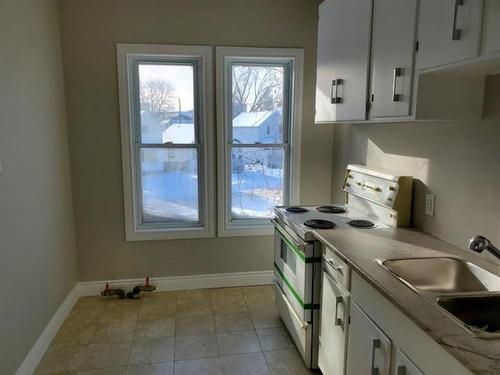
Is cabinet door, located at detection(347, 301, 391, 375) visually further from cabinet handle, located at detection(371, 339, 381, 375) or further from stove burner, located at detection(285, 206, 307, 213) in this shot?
stove burner, located at detection(285, 206, 307, 213)

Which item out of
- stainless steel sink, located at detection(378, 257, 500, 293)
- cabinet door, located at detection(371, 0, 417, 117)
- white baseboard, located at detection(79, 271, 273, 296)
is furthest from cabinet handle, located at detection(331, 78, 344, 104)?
white baseboard, located at detection(79, 271, 273, 296)

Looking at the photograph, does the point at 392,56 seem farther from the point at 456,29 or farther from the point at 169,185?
the point at 169,185

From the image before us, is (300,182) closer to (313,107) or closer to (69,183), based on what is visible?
(313,107)

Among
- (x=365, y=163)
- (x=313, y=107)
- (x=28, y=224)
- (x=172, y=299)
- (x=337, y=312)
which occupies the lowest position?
(x=172, y=299)

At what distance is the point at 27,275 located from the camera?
2357 millimetres

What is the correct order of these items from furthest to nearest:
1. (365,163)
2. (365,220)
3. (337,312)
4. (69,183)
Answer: (69,183) → (365,163) → (365,220) → (337,312)

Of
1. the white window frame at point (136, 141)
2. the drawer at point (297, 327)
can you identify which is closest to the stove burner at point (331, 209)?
the drawer at point (297, 327)

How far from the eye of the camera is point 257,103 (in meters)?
3.45

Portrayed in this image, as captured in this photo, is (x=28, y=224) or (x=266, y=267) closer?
(x=28, y=224)

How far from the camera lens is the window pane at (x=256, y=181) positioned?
11.5 ft

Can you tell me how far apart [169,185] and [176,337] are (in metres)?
1.32

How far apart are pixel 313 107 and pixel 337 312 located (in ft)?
6.68

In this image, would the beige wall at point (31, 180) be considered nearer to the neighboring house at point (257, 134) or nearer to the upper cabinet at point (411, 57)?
the neighboring house at point (257, 134)

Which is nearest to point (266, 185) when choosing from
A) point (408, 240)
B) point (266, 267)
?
point (266, 267)
